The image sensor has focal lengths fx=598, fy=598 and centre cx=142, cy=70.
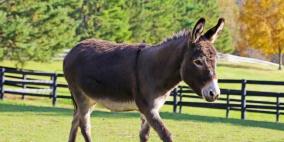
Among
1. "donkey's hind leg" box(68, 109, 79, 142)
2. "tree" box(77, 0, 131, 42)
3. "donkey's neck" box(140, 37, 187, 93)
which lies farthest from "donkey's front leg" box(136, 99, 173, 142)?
"tree" box(77, 0, 131, 42)

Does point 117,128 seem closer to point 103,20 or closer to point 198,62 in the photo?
point 198,62

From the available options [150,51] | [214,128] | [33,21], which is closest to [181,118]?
[214,128]

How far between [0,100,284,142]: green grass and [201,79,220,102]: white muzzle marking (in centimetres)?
475

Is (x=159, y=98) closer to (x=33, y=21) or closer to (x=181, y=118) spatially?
(x=181, y=118)

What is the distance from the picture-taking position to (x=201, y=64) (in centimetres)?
633

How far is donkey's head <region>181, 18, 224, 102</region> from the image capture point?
621cm

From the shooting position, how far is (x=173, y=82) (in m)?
6.83

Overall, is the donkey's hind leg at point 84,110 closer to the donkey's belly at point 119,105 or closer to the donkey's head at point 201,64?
the donkey's belly at point 119,105

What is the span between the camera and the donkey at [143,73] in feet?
21.0

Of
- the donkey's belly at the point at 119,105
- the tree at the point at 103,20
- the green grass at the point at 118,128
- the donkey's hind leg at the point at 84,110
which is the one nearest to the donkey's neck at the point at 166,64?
the donkey's belly at the point at 119,105

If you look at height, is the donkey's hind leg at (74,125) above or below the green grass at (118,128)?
above

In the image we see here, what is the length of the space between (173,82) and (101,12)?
124 feet

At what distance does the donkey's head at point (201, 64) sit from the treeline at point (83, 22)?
8.62m

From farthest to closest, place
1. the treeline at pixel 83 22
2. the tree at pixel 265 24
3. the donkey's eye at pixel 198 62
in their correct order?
the tree at pixel 265 24
the treeline at pixel 83 22
the donkey's eye at pixel 198 62
